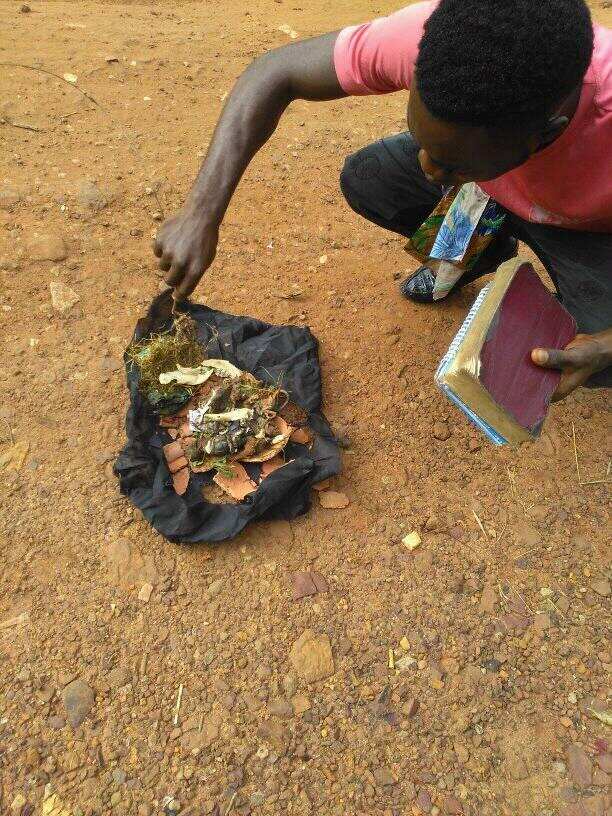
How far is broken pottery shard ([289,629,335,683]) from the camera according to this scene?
1.72 m

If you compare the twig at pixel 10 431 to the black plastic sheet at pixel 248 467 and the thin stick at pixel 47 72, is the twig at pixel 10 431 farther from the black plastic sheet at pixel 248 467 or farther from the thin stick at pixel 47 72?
the thin stick at pixel 47 72

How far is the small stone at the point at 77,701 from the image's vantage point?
1.60 metres

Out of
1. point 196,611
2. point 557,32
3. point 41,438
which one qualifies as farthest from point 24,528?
point 557,32

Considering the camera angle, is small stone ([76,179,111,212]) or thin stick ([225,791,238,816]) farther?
small stone ([76,179,111,212])

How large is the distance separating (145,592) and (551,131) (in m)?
1.63

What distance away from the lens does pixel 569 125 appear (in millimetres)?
1562

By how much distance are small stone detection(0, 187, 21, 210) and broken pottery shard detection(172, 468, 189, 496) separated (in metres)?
1.69

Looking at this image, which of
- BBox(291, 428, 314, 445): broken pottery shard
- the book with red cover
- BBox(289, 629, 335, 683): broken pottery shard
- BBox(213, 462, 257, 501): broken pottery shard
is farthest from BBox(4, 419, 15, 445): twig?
the book with red cover

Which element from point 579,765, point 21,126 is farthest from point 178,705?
point 21,126

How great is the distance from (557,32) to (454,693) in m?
1.59

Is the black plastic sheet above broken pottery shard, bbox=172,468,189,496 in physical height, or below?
above

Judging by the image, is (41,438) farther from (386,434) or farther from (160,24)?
(160,24)

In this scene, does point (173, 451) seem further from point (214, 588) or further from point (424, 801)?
point (424, 801)

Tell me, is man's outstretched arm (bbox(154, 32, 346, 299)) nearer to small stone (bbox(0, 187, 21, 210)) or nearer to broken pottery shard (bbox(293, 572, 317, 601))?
broken pottery shard (bbox(293, 572, 317, 601))
